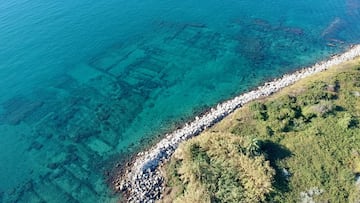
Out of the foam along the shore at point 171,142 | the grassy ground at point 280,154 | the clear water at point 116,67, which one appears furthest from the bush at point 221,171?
the clear water at point 116,67

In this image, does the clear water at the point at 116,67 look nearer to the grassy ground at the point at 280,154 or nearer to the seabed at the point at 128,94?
the seabed at the point at 128,94

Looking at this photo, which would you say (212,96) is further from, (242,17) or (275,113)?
(242,17)

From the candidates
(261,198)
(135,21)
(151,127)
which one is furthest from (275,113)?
(135,21)

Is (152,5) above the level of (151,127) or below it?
above

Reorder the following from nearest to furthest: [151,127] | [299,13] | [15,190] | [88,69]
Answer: [15,190]
[151,127]
[88,69]
[299,13]

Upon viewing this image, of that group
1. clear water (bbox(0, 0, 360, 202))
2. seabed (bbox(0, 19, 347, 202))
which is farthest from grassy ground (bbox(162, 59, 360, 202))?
clear water (bbox(0, 0, 360, 202))

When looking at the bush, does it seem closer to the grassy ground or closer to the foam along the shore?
the grassy ground

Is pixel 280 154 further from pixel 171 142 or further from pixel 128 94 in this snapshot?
pixel 128 94

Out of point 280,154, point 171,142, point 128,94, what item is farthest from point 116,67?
point 280,154
